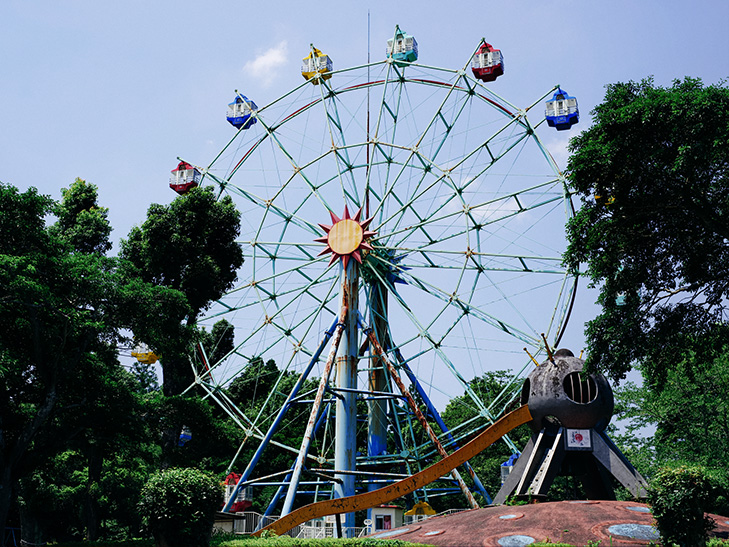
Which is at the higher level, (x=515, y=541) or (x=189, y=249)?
(x=189, y=249)

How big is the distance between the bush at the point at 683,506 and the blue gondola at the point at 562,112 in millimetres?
17620

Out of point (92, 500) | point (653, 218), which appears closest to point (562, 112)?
point (653, 218)

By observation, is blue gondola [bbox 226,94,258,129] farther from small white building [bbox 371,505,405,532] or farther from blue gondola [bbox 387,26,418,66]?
small white building [bbox 371,505,405,532]

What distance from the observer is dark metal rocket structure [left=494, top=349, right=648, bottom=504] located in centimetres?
2369

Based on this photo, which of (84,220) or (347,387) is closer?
(347,387)

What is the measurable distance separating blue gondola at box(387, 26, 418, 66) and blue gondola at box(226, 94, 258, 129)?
7.46 m

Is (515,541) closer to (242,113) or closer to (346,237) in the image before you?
(346,237)

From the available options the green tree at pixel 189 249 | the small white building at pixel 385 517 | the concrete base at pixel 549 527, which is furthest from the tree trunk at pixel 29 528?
the concrete base at pixel 549 527

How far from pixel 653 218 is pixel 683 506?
833cm

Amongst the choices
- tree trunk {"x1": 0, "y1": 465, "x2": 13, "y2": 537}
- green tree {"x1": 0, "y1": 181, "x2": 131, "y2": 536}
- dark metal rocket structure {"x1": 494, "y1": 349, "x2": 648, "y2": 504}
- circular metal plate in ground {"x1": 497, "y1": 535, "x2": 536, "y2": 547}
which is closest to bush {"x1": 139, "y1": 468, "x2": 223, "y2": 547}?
circular metal plate in ground {"x1": 497, "y1": 535, "x2": 536, "y2": 547}

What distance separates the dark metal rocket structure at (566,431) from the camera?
2369cm

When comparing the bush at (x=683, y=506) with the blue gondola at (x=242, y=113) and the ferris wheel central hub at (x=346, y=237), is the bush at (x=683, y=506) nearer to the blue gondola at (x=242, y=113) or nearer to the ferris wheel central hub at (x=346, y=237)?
the ferris wheel central hub at (x=346, y=237)

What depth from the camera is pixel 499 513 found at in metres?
19.8

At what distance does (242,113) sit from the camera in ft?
118
